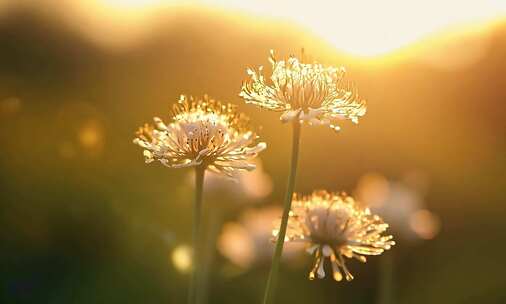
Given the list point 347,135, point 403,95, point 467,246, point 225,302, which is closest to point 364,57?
point 403,95

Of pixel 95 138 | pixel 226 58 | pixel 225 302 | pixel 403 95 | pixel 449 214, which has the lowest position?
pixel 225 302

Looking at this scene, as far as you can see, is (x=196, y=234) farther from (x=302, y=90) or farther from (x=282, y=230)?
(x=302, y=90)

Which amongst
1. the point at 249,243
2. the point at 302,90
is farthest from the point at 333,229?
the point at 249,243

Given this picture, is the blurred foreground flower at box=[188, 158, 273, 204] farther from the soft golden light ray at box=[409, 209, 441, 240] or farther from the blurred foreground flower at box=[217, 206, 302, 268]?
the soft golden light ray at box=[409, 209, 441, 240]

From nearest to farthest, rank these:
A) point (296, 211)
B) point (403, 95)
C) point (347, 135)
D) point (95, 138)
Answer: point (296, 211), point (95, 138), point (347, 135), point (403, 95)

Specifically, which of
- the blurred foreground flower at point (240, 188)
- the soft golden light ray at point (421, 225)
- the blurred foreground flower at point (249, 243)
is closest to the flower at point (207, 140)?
the blurred foreground flower at point (240, 188)

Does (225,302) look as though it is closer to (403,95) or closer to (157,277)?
(157,277)

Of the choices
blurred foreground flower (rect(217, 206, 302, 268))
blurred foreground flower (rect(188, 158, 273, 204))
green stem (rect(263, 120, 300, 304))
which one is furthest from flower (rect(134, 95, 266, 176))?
blurred foreground flower (rect(217, 206, 302, 268))
